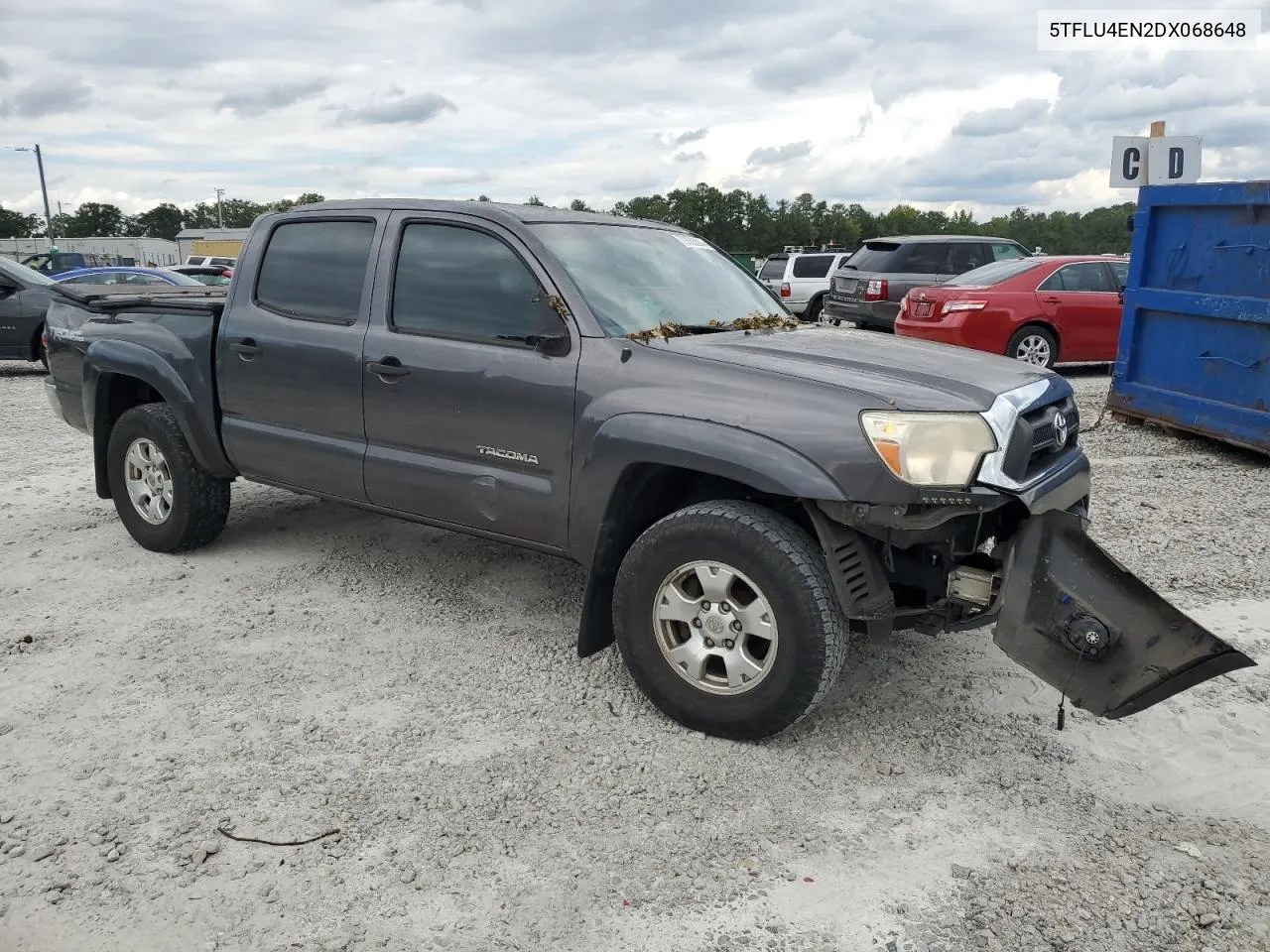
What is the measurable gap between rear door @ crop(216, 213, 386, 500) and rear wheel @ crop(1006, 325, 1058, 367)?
28.3 ft

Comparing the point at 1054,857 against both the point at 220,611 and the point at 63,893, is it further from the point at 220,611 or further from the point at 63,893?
the point at 220,611

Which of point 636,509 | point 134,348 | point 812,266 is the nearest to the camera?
point 636,509

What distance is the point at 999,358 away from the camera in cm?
412

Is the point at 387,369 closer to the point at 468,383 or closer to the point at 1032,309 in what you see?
the point at 468,383

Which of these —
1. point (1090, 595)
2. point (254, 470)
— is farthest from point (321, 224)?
point (1090, 595)

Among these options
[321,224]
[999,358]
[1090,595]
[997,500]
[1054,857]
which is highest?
[321,224]

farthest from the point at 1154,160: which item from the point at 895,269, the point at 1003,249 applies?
the point at 1003,249

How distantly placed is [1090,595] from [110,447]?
489 centimetres

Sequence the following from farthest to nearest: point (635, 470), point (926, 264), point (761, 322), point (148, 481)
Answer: point (926, 264)
point (148, 481)
point (761, 322)
point (635, 470)

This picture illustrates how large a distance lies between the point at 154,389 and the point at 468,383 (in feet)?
8.00

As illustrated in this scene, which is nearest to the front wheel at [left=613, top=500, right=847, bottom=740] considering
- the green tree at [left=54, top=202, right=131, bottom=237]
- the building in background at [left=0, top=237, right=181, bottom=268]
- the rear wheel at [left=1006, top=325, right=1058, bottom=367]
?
the rear wheel at [left=1006, top=325, right=1058, bottom=367]

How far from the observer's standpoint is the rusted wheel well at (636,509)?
12.0ft

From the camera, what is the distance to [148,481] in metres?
5.46

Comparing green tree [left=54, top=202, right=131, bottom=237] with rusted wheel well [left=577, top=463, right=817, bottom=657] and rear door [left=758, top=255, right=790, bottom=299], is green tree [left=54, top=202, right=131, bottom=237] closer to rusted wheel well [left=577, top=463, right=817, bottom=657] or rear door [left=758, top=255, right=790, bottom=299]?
rear door [left=758, top=255, right=790, bottom=299]
